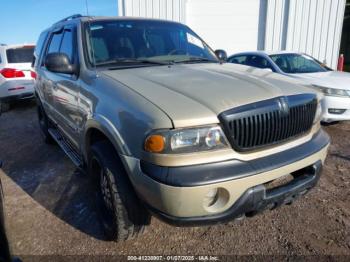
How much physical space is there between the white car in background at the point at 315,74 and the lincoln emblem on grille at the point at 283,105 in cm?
240

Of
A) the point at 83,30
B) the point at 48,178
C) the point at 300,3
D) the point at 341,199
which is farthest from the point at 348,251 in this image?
the point at 300,3

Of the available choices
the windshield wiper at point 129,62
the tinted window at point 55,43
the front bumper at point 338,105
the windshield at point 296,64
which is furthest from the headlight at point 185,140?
the windshield at point 296,64

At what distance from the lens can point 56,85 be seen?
3.70m

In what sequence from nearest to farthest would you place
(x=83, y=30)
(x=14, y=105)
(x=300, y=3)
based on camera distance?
1. (x=83, y=30)
2. (x=14, y=105)
3. (x=300, y=3)

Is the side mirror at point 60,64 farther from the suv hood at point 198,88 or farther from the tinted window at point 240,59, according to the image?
the tinted window at point 240,59

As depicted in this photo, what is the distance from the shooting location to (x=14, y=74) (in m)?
8.17

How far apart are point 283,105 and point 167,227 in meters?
1.55

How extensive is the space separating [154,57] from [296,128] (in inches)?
63.2

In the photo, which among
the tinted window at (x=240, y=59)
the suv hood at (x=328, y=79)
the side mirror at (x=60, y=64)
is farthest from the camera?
the tinted window at (x=240, y=59)

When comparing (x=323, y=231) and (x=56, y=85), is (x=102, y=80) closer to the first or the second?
(x=56, y=85)

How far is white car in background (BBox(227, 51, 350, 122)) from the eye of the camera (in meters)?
5.35

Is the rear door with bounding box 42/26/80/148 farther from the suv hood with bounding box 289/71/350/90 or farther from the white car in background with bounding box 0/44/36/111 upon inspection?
the white car in background with bounding box 0/44/36/111

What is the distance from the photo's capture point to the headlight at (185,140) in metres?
1.85

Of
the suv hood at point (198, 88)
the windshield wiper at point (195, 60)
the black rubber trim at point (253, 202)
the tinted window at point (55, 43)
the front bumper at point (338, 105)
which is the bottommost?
the front bumper at point (338, 105)
